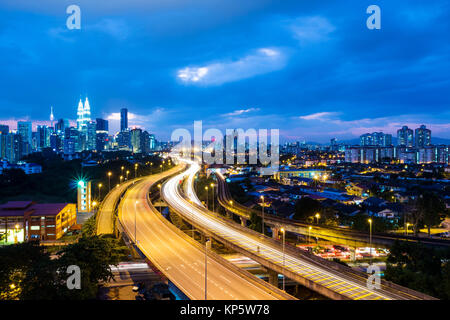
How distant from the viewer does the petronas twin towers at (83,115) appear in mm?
148125

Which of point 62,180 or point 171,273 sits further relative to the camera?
point 62,180

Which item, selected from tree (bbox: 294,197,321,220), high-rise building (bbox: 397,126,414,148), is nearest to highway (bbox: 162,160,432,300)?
tree (bbox: 294,197,321,220)

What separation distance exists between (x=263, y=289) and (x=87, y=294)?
7.47m

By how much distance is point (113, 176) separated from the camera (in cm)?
5928

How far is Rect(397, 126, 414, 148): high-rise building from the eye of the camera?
509 feet

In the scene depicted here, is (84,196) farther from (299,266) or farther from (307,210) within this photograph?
(299,266)

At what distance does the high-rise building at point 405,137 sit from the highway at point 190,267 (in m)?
169

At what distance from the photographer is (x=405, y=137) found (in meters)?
157

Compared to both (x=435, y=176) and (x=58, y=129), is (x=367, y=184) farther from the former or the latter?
(x=58, y=129)

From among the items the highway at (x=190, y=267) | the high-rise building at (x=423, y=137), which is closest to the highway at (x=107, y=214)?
the highway at (x=190, y=267)

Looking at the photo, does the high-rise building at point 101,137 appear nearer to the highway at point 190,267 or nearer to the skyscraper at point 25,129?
the skyscraper at point 25,129

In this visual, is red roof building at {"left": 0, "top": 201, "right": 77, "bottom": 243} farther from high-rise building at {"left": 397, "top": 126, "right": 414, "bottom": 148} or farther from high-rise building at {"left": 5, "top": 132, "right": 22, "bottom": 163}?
high-rise building at {"left": 397, "top": 126, "right": 414, "bottom": 148}
